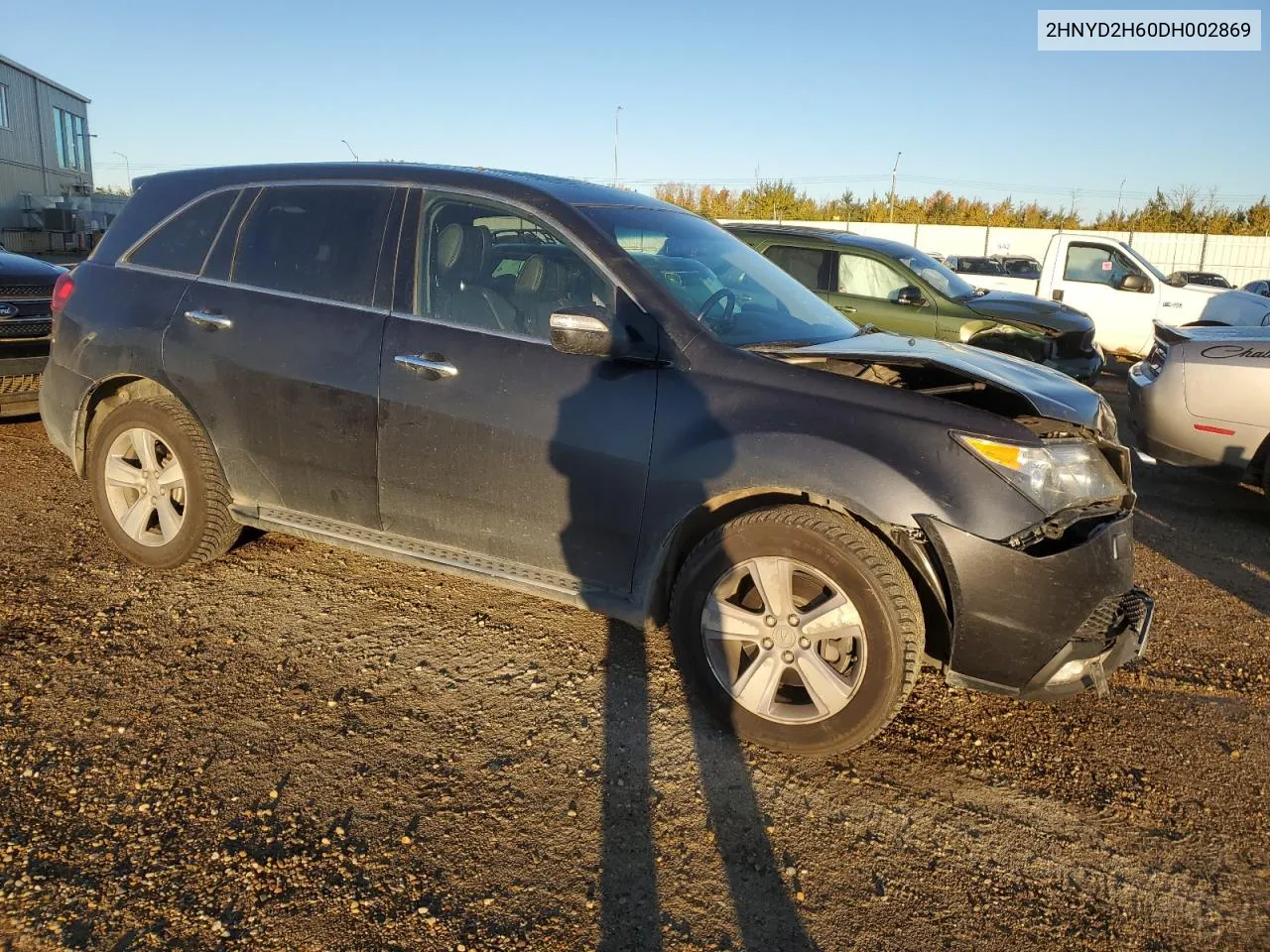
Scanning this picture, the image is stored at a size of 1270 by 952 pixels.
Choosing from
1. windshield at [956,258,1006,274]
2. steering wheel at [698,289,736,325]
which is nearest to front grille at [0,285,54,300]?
steering wheel at [698,289,736,325]

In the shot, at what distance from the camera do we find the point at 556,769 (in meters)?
3.01

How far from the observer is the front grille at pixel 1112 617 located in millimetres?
2934

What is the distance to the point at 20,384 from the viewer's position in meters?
6.18

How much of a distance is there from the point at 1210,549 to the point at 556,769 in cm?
453

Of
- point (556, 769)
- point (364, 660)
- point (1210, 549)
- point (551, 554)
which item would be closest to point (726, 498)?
point (551, 554)

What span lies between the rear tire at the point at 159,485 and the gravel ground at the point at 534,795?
20cm

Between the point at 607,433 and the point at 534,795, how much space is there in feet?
4.05

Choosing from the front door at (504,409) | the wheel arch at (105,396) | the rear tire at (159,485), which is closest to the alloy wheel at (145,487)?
the rear tire at (159,485)

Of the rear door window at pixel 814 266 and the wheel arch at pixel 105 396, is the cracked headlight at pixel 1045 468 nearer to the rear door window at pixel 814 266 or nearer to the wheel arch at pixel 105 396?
the wheel arch at pixel 105 396

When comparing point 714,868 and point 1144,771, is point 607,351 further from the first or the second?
point 1144,771

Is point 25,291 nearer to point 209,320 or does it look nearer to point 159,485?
point 159,485

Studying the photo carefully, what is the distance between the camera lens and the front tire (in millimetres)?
2906

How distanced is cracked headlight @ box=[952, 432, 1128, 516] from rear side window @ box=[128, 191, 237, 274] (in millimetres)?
3391

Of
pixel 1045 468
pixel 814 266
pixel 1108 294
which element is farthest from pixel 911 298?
pixel 1108 294
